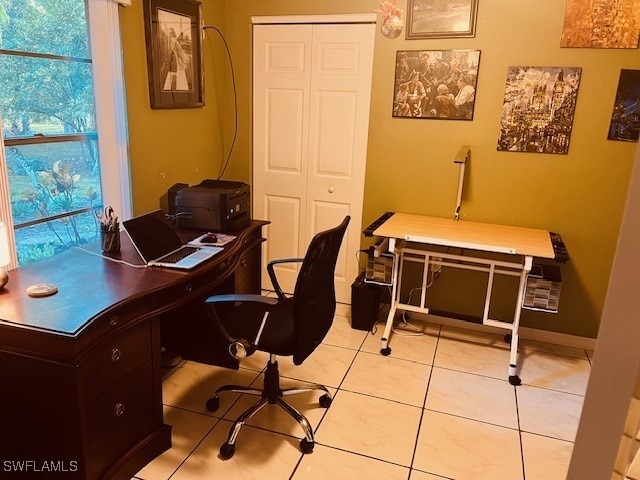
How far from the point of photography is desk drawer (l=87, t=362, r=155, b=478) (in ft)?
5.91

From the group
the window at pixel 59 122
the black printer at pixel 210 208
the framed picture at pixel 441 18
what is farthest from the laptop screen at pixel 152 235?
the framed picture at pixel 441 18

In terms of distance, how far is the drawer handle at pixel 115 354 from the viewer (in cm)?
185

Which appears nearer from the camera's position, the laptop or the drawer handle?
the drawer handle

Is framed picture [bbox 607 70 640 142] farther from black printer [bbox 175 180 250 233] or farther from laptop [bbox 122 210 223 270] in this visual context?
laptop [bbox 122 210 223 270]

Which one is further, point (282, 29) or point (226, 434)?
point (282, 29)

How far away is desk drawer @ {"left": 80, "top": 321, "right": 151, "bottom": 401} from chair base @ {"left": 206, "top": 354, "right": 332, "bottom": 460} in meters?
0.54

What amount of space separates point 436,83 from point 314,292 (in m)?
1.93

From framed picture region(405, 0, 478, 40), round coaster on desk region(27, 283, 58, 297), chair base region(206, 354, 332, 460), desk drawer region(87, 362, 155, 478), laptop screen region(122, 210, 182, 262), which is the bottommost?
chair base region(206, 354, 332, 460)

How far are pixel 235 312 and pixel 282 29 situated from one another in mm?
2252

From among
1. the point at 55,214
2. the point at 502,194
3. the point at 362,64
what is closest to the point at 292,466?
the point at 55,214

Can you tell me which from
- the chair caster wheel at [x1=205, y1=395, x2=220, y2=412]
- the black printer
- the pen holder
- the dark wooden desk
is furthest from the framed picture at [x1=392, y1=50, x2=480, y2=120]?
the chair caster wheel at [x1=205, y1=395, x2=220, y2=412]

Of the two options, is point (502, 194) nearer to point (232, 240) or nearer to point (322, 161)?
point (322, 161)

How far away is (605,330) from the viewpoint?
62cm

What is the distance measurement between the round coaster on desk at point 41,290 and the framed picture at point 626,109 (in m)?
3.19
